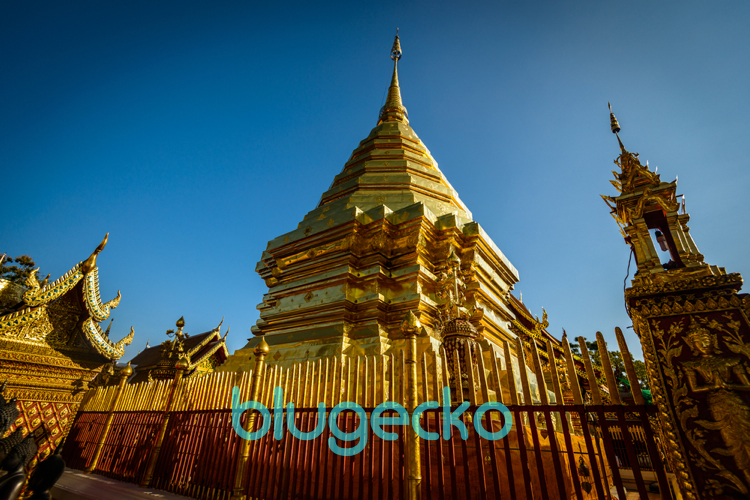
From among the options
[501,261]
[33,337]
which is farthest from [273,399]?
[501,261]

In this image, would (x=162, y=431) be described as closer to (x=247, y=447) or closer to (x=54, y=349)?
(x=247, y=447)

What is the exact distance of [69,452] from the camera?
6297mm

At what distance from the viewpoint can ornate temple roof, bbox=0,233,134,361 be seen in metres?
5.62

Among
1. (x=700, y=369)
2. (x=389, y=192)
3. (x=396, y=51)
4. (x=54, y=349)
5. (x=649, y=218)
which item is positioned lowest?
(x=700, y=369)

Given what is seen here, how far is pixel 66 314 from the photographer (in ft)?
20.4

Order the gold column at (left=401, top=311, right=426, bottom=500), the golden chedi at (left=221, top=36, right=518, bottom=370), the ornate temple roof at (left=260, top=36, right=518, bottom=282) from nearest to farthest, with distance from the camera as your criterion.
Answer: the gold column at (left=401, top=311, right=426, bottom=500)
the golden chedi at (left=221, top=36, right=518, bottom=370)
the ornate temple roof at (left=260, top=36, right=518, bottom=282)

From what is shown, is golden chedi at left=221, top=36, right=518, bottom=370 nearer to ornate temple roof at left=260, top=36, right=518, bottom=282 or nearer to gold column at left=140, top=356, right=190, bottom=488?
ornate temple roof at left=260, top=36, right=518, bottom=282

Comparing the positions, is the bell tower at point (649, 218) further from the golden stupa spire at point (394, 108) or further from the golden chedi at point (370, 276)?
the golden stupa spire at point (394, 108)

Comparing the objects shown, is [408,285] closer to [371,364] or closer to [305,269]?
[305,269]

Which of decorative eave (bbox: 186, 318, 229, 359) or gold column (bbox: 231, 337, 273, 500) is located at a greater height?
decorative eave (bbox: 186, 318, 229, 359)

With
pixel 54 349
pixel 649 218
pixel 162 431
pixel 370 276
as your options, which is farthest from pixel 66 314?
pixel 649 218

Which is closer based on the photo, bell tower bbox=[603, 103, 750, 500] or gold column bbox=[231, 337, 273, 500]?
bell tower bbox=[603, 103, 750, 500]

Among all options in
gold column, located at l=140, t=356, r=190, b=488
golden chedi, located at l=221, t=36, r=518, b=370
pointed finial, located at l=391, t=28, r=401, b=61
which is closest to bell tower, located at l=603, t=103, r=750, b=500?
golden chedi, located at l=221, t=36, r=518, b=370

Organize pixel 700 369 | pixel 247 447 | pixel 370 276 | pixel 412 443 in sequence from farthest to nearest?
pixel 370 276 < pixel 247 447 < pixel 412 443 < pixel 700 369
